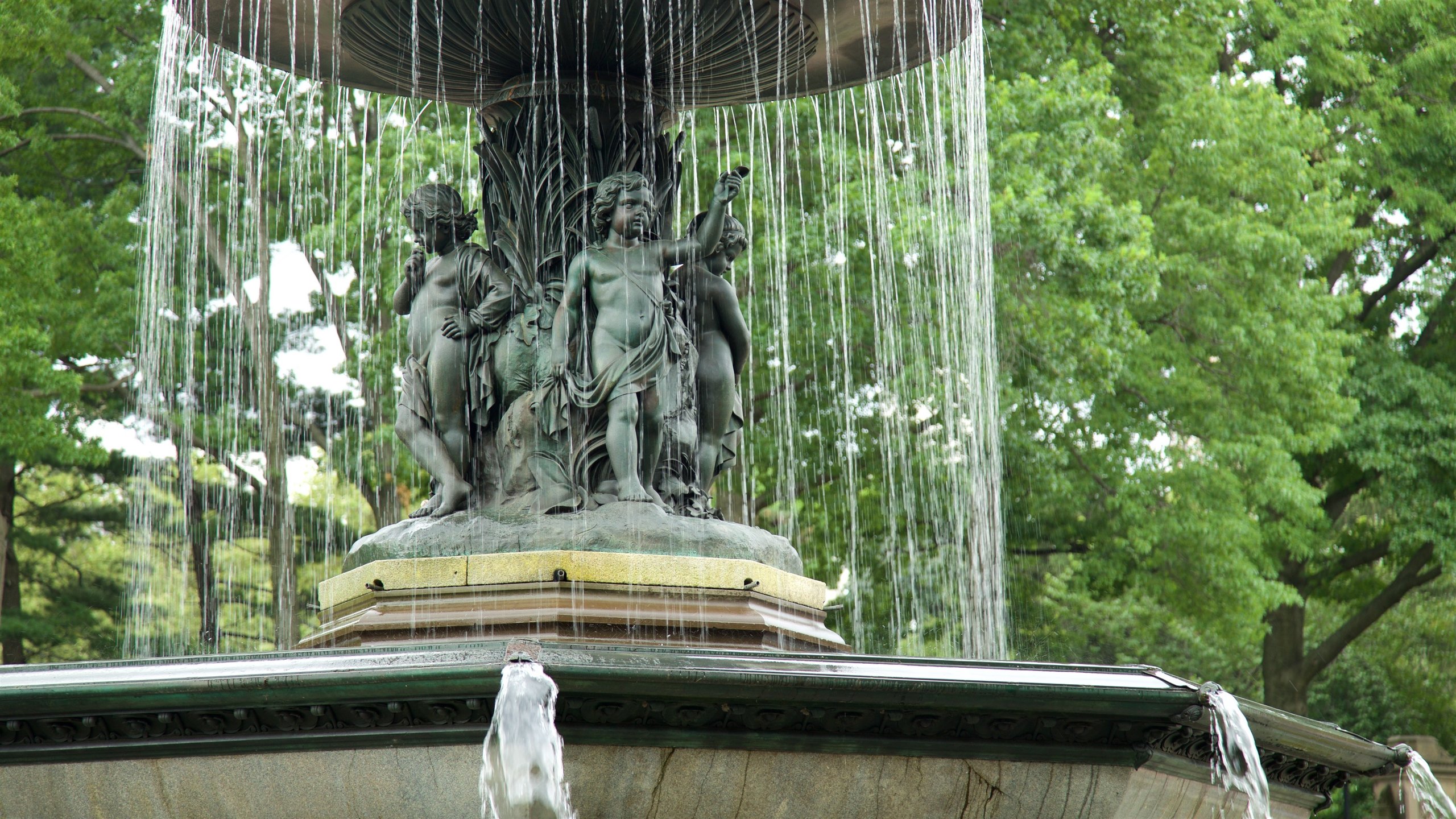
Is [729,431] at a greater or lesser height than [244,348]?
lesser

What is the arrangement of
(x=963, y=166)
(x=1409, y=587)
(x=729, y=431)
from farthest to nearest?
(x=1409, y=587), (x=963, y=166), (x=729, y=431)

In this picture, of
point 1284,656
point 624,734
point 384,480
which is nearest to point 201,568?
point 384,480

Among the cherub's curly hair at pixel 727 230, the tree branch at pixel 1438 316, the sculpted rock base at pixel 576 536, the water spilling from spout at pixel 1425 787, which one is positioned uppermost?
the tree branch at pixel 1438 316

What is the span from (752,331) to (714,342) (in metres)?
7.73

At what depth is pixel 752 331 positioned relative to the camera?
1680cm

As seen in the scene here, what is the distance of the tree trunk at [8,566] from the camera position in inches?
827

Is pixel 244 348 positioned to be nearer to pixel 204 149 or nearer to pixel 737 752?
pixel 204 149

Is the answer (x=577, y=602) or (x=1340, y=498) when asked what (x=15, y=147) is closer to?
Result: (x=577, y=602)

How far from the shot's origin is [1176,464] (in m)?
18.0

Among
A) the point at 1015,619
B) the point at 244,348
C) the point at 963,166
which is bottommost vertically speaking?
the point at 1015,619

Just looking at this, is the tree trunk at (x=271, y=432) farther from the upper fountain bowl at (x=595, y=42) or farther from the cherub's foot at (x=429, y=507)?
the cherub's foot at (x=429, y=507)

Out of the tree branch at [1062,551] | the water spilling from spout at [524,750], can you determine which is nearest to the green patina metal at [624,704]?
the water spilling from spout at [524,750]

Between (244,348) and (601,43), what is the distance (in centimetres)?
1142

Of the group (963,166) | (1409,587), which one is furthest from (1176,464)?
(1409,587)
